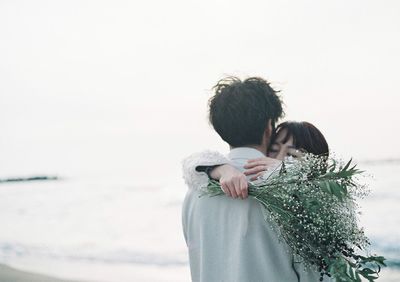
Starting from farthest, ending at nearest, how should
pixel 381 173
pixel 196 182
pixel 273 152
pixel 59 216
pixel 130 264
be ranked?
1. pixel 381 173
2. pixel 59 216
3. pixel 130 264
4. pixel 273 152
5. pixel 196 182

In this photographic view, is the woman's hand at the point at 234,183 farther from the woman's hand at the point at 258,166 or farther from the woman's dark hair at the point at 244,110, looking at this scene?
the woman's dark hair at the point at 244,110

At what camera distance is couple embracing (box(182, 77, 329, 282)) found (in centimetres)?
275

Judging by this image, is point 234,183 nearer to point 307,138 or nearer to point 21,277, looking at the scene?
point 307,138

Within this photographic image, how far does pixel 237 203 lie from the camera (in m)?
→ 2.82

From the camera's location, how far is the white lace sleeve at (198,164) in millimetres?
2924

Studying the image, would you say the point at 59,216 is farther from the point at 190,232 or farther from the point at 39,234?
the point at 190,232

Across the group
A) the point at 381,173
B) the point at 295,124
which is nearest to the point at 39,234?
the point at 295,124

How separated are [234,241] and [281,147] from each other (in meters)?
0.71

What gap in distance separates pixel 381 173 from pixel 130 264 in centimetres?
1741

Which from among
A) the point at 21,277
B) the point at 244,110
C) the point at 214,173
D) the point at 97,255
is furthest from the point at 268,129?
the point at 97,255

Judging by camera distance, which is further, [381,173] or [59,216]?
[381,173]

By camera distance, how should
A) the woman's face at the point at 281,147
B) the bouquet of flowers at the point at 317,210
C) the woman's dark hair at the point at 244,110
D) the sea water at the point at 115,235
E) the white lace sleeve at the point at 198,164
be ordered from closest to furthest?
the bouquet of flowers at the point at 317,210, the woman's dark hair at the point at 244,110, the white lace sleeve at the point at 198,164, the woman's face at the point at 281,147, the sea water at the point at 115,235

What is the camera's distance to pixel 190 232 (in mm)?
3016

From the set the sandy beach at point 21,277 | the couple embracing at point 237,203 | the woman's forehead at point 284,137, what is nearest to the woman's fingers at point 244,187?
the couple embracing at point 237,203
